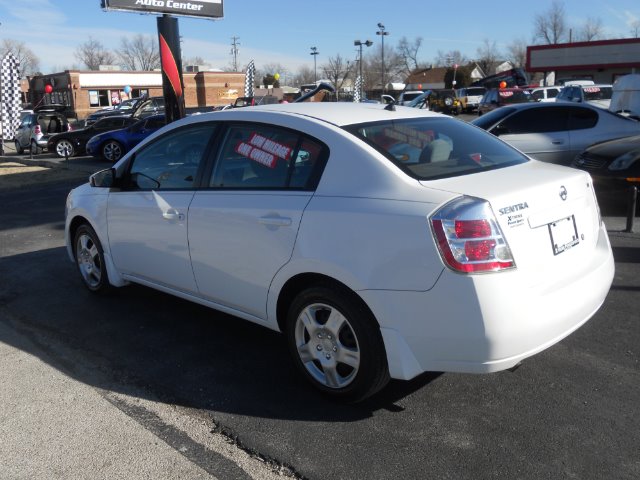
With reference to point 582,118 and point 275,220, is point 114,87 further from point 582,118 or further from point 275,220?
point 275,220

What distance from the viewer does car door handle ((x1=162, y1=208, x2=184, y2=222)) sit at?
421 centimetres

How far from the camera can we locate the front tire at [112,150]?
1856cm

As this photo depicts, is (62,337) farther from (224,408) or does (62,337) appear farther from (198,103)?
(198,103)

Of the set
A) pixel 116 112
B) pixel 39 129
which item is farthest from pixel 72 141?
pixel 116 112

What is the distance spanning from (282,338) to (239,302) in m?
0.72

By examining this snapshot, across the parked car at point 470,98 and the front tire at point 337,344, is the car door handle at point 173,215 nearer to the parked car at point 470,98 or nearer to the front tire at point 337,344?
the front tire at point 337,344

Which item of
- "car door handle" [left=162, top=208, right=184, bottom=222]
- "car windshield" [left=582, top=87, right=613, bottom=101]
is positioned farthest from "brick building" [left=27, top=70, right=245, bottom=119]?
"car door handle" [left=162, top=208, right=184, bottom=222]

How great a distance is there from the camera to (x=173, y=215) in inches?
168

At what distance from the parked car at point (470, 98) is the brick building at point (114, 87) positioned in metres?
22.1

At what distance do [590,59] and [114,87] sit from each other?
44.4 metres

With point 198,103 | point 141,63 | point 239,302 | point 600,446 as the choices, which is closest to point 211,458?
point 239,302

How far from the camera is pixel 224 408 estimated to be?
138 inches

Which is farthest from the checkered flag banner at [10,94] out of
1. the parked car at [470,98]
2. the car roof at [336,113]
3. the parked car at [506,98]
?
the parked car at [470,98]

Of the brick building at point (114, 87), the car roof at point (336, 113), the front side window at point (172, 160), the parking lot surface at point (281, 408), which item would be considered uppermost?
the brick building at point (114, 87)
